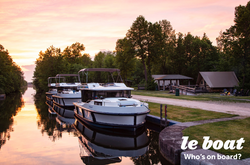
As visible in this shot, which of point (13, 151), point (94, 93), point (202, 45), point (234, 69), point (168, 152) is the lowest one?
point (13, 151)

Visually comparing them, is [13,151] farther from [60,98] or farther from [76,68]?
[76,68]

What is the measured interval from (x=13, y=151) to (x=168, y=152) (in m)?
8.50

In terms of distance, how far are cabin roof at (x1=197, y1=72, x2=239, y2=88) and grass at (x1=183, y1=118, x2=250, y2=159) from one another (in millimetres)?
31506

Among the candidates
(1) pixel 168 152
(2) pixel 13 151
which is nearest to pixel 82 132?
(2) pixel 13 151

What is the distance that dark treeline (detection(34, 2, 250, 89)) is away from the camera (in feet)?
116

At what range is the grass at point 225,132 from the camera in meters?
7.67

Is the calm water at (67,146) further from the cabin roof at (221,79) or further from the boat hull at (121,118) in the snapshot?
the cabin roof at (221,79)

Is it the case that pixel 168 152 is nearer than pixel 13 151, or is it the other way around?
pixel 168 152

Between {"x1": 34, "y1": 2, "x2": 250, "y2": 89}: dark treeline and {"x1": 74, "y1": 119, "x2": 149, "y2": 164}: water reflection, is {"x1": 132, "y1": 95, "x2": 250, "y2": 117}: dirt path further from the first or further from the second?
{"x1": 34, "y1": 2, "x2": 250, "y2": 89}: dark treeline

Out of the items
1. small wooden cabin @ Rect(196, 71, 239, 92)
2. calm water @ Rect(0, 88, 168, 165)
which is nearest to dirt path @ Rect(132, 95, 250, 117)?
calm water @ Rect(0, 88, 168, 165)

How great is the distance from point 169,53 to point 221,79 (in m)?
27.3

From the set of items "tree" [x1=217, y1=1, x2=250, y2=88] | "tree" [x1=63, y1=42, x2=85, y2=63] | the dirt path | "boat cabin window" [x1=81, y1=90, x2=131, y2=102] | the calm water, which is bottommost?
the calm water

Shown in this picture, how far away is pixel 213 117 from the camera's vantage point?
545 inches

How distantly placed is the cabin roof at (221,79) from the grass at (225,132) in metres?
31.5
